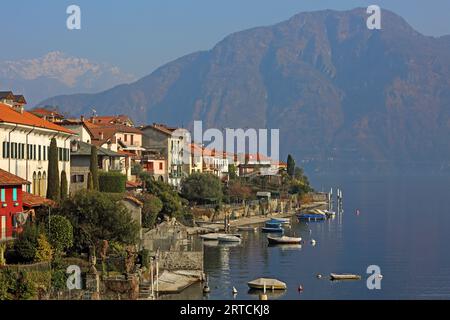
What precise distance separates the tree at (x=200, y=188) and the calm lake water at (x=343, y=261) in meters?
10.00

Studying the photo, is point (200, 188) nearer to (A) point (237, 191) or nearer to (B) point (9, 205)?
(A) point (237, 191)

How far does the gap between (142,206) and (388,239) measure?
1859 inches

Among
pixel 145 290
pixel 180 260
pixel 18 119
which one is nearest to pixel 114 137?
pixel 180 260

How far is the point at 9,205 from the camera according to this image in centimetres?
4600

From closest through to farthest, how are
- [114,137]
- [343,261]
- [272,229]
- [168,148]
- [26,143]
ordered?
1. [26,143]
2. [343,261]
3. [114,137]
4. [272,229]
5. [168,148]

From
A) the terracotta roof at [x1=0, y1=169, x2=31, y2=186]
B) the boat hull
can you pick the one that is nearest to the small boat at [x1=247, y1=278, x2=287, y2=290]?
the terracotta roof at [x1=0, y1=169, x2=31, y2=186]

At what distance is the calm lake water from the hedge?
1003cm

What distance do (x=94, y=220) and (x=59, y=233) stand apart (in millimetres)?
5330

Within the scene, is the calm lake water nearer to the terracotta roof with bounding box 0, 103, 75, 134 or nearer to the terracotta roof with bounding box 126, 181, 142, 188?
the terracotta roof with bounding box 126, 181, 142, 188

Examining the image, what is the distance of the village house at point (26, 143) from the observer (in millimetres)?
54844

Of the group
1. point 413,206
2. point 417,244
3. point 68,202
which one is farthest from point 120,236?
point 413,206

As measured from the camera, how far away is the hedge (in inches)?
2933
